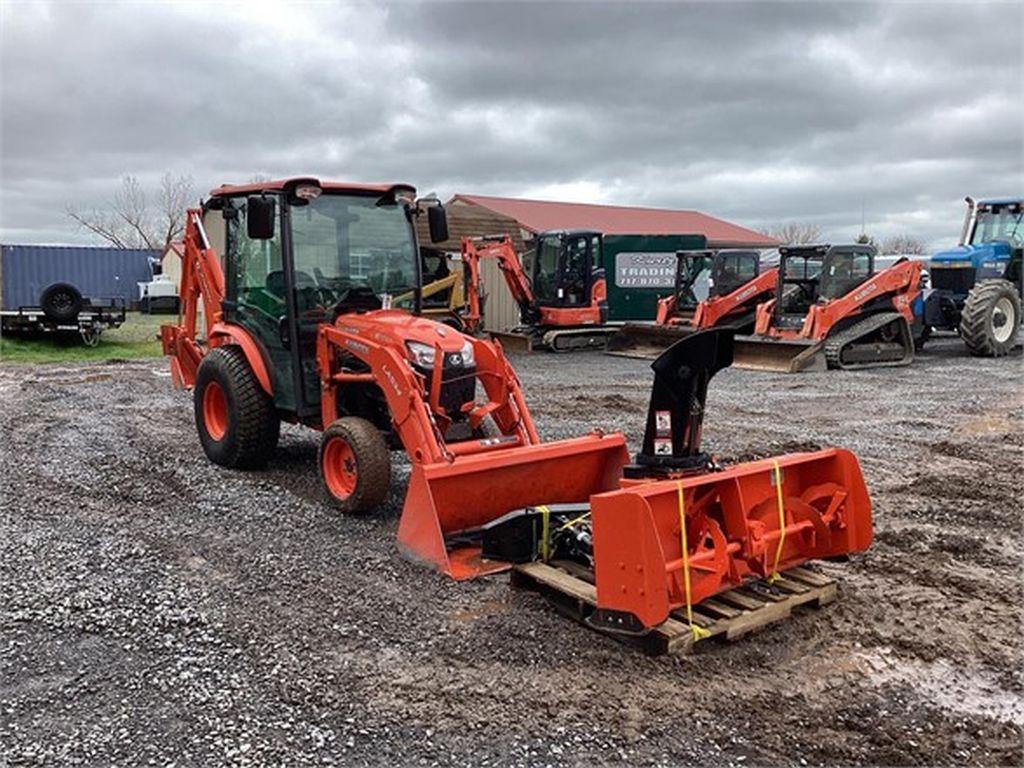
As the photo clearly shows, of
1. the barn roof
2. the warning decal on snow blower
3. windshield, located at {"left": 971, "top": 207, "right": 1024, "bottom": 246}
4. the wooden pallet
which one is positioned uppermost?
the barn roof

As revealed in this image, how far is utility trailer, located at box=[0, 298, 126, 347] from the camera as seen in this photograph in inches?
827

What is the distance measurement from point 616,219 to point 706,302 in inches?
850

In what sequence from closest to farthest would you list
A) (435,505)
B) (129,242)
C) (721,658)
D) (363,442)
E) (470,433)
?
(721,658) → (435,505) → (363,442) → (470,433) → (129,242)

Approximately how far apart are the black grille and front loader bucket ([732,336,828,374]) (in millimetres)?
4431

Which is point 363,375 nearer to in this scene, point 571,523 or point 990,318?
point 571,523

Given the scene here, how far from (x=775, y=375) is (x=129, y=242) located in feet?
163

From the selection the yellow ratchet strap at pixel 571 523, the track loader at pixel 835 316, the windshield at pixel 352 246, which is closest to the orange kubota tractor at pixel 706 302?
the track loader at pixel 835 316

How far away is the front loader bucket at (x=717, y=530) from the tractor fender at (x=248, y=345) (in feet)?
11.5

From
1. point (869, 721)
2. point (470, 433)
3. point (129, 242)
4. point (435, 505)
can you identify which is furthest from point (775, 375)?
point (129, 242)

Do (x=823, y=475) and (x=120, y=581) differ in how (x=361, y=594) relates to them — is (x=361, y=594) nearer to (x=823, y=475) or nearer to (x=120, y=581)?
(x=120, y=581)

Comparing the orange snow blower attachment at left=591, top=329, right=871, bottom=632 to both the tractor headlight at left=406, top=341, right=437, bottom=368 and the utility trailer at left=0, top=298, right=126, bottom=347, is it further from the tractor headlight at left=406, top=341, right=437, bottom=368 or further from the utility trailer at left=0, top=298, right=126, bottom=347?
the utility trailer at left=0, top=298, right=126, bottom=347

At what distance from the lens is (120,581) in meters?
4.68

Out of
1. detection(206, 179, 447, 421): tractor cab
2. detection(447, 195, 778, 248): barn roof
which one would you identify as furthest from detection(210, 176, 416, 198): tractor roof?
detection(447, 195, 778, 248): barn roof

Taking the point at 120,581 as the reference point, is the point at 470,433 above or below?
above
